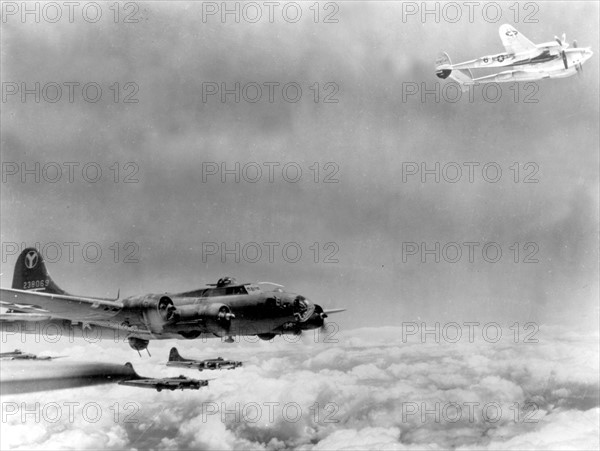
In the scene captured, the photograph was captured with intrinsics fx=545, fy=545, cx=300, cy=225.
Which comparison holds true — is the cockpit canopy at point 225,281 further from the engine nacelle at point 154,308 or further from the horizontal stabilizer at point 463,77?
the horizontal stabilizer at point 463,77

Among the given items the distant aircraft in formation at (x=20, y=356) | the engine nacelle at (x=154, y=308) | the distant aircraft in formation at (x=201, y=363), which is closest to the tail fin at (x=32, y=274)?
the distant aircraft in formation at (x=20, y=356)

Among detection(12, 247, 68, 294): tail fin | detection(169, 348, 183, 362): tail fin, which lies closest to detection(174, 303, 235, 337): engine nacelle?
detection(169, 348, 183, 362): tail fin

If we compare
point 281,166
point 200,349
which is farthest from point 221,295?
point 281,166

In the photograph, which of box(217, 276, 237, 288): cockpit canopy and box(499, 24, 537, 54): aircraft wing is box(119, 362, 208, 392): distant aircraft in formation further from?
box(499, 24, 537, 54): aircraft wing

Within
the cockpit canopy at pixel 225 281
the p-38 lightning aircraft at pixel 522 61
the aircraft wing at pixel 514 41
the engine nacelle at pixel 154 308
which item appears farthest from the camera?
the aircraft wing at pixel 514 41

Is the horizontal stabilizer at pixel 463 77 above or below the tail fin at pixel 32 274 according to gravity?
above

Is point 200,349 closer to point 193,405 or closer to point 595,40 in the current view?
point 193,405
